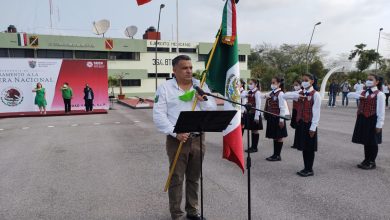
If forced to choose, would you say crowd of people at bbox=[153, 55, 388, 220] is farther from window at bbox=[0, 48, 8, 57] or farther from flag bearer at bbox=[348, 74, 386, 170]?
window at bbox=[0, 48, 8, 57]

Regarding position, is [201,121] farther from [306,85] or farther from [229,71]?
[306,85]

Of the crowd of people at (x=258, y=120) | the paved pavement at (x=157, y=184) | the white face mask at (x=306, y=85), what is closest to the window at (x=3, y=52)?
the paved pavement at (x=157, y=184)

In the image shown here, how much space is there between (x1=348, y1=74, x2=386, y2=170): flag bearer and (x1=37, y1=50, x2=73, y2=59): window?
35.0 meters

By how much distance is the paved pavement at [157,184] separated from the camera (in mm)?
4196

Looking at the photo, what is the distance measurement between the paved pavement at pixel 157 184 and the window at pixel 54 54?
95.8 feet

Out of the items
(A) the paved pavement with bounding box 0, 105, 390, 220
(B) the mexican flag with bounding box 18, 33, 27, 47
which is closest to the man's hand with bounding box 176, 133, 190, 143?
(A) the paved pavement with bounding box 0, 105, 390, 220

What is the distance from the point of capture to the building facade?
3362 centimetres

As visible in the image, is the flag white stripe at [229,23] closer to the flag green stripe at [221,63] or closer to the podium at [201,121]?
the flag green stripe at [221,63]

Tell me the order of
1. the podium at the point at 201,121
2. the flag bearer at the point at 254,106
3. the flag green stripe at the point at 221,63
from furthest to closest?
the flag bearer at the point at 254,106
the flag green stripe at the point at 221,63
the podium at the point at 201,121

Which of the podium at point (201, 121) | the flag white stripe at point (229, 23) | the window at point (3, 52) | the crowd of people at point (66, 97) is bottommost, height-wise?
the crowd of people at point (66, 97)

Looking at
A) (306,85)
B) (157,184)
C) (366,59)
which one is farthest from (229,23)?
(366,59)

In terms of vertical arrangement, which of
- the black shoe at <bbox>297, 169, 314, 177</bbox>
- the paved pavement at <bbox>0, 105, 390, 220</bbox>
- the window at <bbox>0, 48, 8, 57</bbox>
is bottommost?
the paved pavement at <bbox>0, 105, 390, 220</bbox>

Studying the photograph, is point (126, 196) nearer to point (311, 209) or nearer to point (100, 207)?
point (100, 207)

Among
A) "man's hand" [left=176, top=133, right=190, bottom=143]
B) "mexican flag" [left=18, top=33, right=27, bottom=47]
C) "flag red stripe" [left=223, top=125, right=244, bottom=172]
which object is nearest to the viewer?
"man's hand" [left=176, top=133, right=190, bottom=143]
